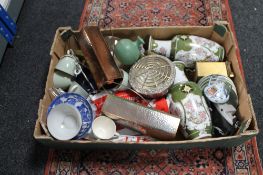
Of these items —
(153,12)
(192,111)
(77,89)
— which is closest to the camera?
(192,111)

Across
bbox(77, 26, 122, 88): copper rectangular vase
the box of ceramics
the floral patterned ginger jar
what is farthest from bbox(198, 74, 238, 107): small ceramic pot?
bbox(77, 26, 122, 88): copper rectangular vase

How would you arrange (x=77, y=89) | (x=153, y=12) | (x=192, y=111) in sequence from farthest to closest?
1. (x=153, y=12)
2. (x=77, y=89)
3. (x=192, y=111)

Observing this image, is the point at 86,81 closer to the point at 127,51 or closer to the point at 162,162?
the point at 127,51

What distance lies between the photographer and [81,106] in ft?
3.31

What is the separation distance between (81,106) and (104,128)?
12 centimetres

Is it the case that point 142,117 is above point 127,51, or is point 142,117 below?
below

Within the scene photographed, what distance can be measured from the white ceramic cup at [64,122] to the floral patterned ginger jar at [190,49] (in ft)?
1.31

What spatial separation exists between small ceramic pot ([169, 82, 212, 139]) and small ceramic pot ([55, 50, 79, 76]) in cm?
39

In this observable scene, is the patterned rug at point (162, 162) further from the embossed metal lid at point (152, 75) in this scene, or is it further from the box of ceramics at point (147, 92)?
the embossed metal lid at point (152, 75)

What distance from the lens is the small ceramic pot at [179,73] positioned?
108 cm

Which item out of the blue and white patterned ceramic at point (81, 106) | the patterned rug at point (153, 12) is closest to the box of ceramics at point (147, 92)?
the blue and white patterned ceramic at point (81, 106)

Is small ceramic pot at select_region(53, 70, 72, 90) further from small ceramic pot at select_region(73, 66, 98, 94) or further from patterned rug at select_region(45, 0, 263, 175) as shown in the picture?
patterned rug at select_region(45, 0, 263, 175)

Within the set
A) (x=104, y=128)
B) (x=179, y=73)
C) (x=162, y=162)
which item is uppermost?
(x=179, y=73)

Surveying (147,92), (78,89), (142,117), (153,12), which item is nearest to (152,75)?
(147,92)
